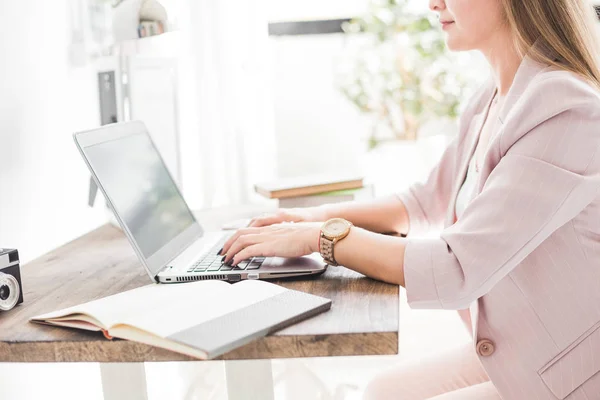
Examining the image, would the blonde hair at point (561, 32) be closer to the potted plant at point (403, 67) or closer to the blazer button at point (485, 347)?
the blazer button at point (485, 347)

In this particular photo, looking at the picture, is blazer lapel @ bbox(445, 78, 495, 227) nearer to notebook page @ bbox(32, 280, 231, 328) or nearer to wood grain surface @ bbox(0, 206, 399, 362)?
wood grain surface @ bbox(0, 206, 399, 362)

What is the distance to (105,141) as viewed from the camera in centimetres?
120

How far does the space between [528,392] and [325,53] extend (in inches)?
85.2

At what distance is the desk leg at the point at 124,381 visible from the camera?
4.02 ft

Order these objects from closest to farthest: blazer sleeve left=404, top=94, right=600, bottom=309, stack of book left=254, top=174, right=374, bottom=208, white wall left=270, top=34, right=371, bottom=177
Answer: blazer sleeve left=404, top=94, right=600, bottom=309
stack of book left=254, top=174, right=374, bottom=208
white wall left=270, top=34, right=371, bottom=177

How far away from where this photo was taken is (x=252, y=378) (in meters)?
1.09

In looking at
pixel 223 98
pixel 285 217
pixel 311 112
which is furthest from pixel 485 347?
pixel 311 112

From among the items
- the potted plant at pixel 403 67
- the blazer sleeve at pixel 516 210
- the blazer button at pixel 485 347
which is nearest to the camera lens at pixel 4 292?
the blazer sleeve at pixel 516 210

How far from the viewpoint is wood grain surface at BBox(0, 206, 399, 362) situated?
83cm

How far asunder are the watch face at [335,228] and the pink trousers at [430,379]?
34 centimetres

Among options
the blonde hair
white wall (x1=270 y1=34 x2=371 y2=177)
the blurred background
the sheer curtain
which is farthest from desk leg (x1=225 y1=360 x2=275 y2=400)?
white wall (x1=270 y1=34 x2=371 y2=177)

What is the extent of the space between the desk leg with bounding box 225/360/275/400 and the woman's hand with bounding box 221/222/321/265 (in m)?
0.15

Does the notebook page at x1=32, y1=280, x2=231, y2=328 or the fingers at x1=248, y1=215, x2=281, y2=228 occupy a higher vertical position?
the fingers at x1=248, y1=215, x2=281, y2=228

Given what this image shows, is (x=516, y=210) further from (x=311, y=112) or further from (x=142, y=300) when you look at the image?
(x=311, y=112)
